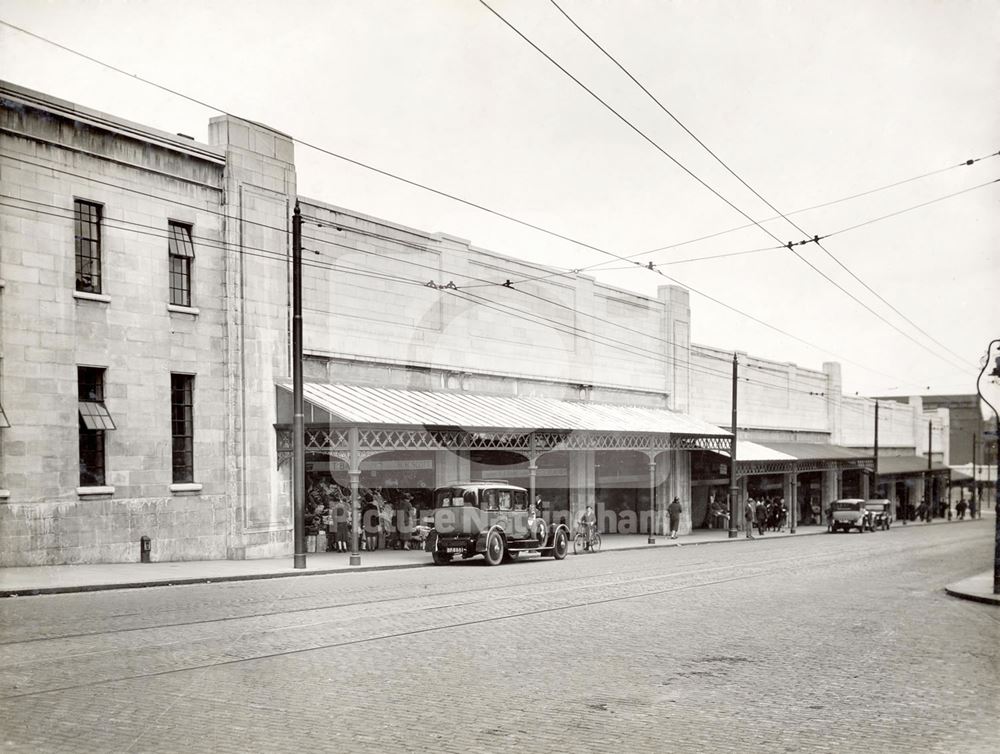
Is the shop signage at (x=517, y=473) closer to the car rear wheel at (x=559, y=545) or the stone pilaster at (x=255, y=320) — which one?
the car rear wheel at (x=559, y=545)

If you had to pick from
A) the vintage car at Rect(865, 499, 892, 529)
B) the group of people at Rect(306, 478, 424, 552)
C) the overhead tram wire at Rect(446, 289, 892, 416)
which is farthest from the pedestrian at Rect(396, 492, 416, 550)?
the vintage car at Rect(865, 499, 892, 529)

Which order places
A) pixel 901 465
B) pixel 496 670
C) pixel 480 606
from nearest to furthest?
1. pixel 496 670
2. pixel 480 606
3. pixel 901 465

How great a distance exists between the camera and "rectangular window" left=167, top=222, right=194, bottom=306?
2378 cm

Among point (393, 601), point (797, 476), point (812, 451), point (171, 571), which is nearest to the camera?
point (393, 601)

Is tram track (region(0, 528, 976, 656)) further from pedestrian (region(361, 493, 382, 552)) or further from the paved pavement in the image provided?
pedestrian (region(361, 493, 382, 552))

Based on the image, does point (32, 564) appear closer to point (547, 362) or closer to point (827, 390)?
point (547, 362)

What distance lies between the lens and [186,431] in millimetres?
24062

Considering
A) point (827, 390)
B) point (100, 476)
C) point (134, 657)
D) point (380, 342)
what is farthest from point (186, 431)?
point (827, 390)

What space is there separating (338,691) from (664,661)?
12.3 ft

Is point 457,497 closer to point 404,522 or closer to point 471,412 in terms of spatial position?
point 471,412

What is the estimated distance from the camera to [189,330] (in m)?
23.9

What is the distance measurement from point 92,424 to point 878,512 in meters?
42.3

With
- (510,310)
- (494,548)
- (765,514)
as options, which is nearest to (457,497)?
(494,548)

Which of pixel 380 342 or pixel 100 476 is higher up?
pixel 380 342
